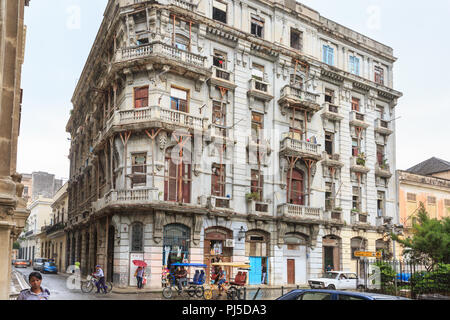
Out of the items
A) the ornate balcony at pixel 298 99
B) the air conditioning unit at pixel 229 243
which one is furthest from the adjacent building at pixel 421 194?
the air conditioning unit at pixel 229 243

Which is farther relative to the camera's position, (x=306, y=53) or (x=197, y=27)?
(x=306, y=53)

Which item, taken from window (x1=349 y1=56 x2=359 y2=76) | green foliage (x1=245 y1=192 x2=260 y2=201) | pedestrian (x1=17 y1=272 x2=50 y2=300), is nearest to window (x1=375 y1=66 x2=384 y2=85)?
window (x1=349 y1=56 x2=359 y2=76)

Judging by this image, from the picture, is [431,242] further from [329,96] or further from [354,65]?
[354,65]

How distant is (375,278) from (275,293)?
308 inches

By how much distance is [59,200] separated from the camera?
60.8 metres

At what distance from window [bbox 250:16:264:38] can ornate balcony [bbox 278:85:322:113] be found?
461 cm

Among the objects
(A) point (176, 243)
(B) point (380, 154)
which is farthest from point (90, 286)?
(B) point (380, 154)

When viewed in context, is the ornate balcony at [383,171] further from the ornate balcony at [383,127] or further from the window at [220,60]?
the window at [220,60]

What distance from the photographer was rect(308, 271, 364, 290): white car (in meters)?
29.5

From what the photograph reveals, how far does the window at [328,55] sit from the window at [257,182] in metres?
12.7

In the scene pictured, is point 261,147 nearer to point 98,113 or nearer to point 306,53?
point 306,53

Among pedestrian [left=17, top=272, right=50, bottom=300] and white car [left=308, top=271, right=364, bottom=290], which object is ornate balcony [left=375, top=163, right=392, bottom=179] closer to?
white car [left=308, top=271, right=364, bottom=290]

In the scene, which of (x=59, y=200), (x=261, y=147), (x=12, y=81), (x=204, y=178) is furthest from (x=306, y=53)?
(x=59, y=200)

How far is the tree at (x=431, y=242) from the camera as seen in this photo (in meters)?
20.0
